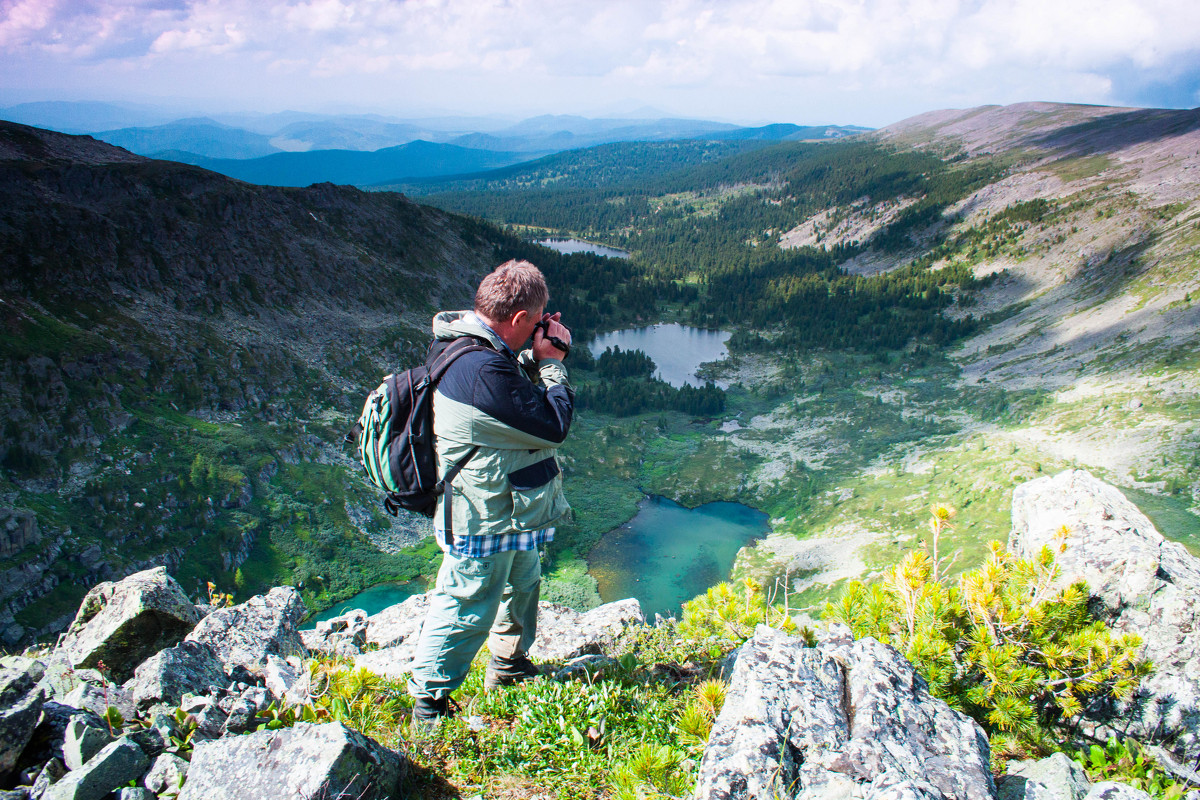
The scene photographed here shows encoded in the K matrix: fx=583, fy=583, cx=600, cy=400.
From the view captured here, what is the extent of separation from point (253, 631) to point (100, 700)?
2.69m

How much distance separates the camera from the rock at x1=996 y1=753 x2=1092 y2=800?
10.4 ft

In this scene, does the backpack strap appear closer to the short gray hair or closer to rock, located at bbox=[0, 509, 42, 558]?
the short gray hair

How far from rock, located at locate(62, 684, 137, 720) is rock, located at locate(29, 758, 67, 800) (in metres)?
0.60

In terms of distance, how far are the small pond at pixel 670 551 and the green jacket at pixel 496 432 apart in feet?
74.8

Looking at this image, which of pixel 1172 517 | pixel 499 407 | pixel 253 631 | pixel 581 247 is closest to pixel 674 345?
pixel 1172 517

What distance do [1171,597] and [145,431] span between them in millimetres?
32669

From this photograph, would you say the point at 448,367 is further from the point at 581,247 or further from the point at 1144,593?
the point at 581,247

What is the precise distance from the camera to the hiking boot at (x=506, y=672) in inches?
197

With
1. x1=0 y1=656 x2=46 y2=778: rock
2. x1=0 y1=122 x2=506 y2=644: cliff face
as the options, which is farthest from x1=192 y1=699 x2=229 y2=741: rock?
x1=0 y1=122 x2=506 y2=644: cliff face

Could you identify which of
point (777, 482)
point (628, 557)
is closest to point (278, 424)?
point (628, 557)

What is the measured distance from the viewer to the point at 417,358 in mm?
42312

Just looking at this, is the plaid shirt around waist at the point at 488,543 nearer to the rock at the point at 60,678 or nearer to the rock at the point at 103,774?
the rock at the point at 103,774

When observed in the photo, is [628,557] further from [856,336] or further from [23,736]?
[856,336]

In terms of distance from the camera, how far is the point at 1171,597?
428 cm
